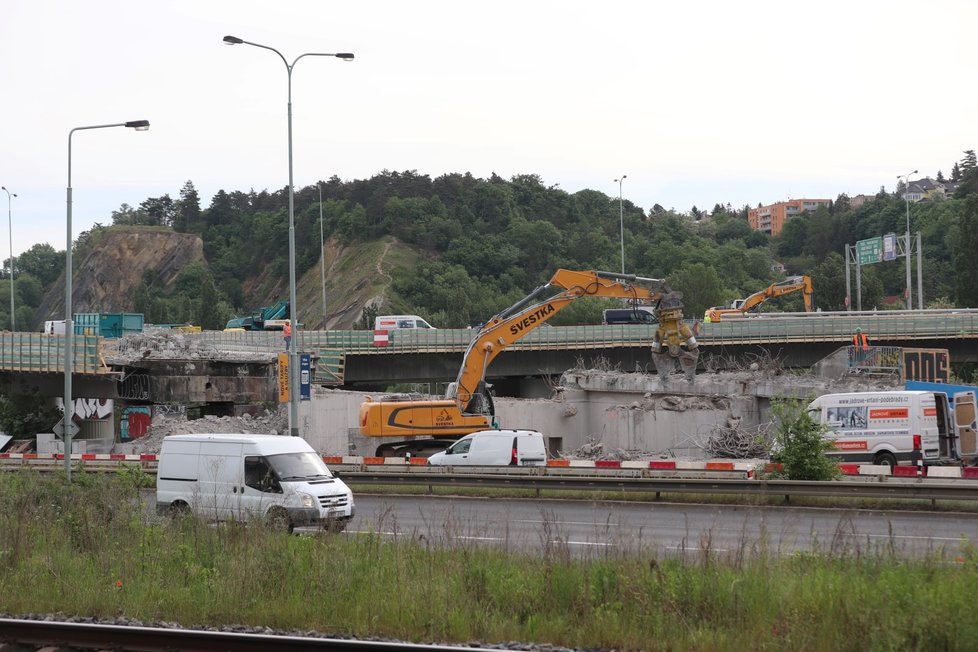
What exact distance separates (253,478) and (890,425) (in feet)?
57.9

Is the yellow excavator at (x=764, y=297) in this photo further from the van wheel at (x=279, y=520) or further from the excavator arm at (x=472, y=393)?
the van wheel at (x=279, y=520)

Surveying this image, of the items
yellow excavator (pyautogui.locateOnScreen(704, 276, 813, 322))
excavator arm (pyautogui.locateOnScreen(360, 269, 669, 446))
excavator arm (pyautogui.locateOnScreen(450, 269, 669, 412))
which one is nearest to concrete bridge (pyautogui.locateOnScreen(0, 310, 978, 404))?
yellow excavator (pyautogui.locateOnScreen(704, 276, 813, 322))

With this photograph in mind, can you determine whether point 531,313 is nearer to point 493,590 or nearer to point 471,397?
point 471,397

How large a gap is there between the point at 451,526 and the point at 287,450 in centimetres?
660

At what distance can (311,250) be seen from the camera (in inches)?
4961

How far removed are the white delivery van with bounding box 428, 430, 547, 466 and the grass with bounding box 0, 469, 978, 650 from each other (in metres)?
13.7

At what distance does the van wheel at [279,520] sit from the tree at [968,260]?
70469 millimetres

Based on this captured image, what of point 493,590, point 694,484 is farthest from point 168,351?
point 493,590

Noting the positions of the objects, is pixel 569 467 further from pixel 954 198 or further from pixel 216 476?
pixel 954 198

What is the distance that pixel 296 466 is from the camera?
19172mm

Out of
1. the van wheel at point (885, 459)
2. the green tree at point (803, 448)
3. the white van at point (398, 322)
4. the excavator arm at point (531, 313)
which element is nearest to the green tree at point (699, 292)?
the white van at point (398, 322)

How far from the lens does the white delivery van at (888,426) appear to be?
27.6 meters

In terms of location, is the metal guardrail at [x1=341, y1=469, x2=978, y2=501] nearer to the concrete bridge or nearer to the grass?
the grass

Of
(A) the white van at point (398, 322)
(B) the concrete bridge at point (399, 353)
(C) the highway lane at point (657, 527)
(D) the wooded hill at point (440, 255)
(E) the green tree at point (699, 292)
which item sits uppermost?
(D) the wooded hill at point (440, 255)
